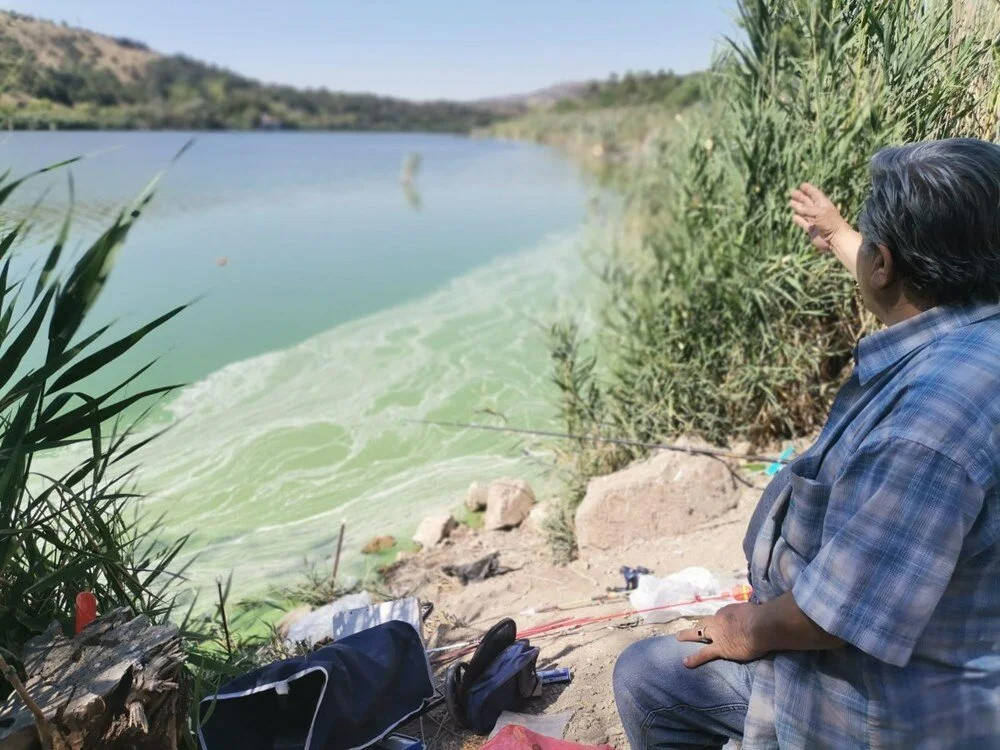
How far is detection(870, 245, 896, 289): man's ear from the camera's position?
1.23 meters

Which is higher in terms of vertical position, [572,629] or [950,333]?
[950,333]

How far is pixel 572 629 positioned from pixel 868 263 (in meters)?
1.76

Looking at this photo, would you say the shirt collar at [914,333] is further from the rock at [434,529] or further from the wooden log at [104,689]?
the rock at [434,529]

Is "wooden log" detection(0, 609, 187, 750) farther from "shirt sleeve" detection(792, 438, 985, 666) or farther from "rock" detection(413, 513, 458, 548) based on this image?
"rock" detection(413, 513, 458, 548)

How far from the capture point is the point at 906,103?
3408mm

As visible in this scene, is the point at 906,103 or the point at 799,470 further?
the point at 906,103

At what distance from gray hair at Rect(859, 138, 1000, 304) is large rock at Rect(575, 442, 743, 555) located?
2.50 metres

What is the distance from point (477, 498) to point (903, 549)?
4.13m

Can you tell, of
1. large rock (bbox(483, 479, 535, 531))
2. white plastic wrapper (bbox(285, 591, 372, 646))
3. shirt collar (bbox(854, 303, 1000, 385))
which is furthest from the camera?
large rock (bbox(483, 479, 535, 531))

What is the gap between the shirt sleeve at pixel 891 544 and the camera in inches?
42.1

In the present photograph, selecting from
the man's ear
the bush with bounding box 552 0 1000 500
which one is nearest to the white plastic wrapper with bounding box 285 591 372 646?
the bush with bounding box 552 0 1000 500

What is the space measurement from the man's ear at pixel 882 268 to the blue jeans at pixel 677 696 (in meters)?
0.71

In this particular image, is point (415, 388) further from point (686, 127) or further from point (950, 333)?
point (950, 333)

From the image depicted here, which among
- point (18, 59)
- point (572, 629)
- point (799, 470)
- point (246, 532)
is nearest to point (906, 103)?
point (572, 629)
